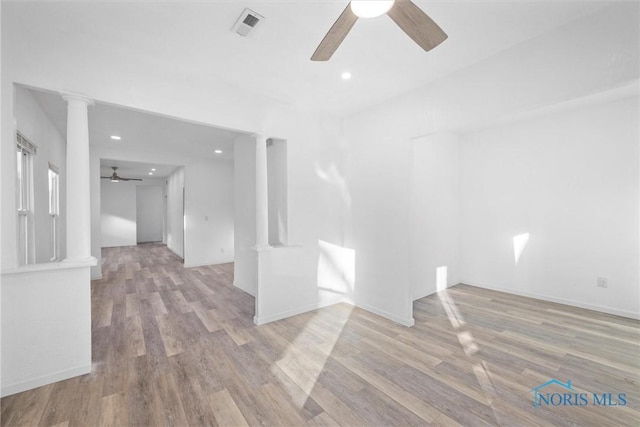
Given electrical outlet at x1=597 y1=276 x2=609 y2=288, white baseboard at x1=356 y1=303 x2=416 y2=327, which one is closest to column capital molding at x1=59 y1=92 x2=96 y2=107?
white baseboard at x1=356 y1=303 x2=416 y2=327

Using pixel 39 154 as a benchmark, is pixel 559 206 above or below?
below

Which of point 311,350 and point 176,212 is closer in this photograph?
point 311,350

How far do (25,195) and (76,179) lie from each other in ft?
4.54

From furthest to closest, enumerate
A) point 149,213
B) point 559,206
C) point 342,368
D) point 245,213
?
1. point 149,213
2. point 245,213
3. point 559,206
4. point 342,368

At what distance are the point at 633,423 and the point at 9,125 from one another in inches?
190

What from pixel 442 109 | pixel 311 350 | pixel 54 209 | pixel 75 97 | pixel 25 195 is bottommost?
pixel 311 350

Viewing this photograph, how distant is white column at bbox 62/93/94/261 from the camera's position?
2.29m

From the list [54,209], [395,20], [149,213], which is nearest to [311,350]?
[395,20]

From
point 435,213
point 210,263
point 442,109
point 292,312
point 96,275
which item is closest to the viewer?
point 442,109

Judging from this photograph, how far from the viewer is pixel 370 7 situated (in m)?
1.41

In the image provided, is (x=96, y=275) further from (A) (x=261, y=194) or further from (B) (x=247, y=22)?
(B) (x=247, y=22)

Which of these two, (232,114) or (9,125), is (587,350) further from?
(9,125)

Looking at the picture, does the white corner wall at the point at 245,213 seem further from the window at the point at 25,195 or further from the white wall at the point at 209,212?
the window at the point at 25,195

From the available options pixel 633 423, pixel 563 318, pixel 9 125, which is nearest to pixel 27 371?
pixel 9 125
